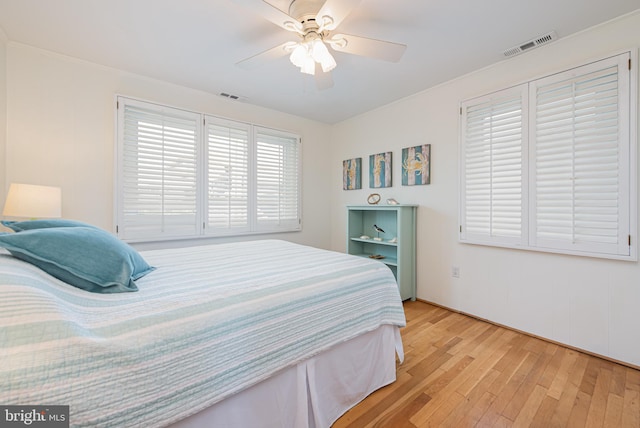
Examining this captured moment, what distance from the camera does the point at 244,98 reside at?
3223 millimetres

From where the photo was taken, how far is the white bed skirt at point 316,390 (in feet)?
3.24

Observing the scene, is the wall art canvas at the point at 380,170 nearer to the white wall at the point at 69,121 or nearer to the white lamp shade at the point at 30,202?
the white wall at the point at 69,121

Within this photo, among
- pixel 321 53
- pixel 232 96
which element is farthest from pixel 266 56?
pixel 232 96

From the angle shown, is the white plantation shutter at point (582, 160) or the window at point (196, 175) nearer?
the white plantation shutter at point (582, 160)

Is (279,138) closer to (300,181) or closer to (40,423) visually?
(300,181)

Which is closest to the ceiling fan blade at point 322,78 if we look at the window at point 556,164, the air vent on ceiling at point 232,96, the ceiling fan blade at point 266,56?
the ceiling fan blade at point 266,56

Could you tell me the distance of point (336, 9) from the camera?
141cm

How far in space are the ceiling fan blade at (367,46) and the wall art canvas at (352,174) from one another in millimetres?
2106

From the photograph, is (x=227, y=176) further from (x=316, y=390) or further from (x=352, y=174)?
(x=316, y=390)

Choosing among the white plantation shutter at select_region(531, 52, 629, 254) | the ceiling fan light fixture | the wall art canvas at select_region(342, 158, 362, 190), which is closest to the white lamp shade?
the ceiling fan light fixture

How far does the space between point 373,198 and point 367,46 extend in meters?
2.21

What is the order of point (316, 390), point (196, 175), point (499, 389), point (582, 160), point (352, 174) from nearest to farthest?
point (316, 390) < point (499, 389) < point (582, 160) < point (196, 175) < point (352, 174)

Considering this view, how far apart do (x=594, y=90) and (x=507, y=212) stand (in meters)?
1.10

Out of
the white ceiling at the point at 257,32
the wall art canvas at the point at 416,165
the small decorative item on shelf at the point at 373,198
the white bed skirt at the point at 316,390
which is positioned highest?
the white ceiling at the point at 257,32
